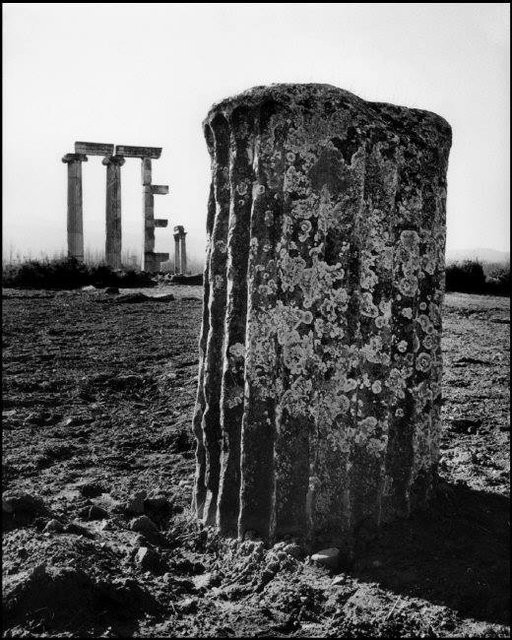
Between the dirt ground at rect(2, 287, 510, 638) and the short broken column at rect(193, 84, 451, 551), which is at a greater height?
the short broken column at rect(193, 84, 451, 551)

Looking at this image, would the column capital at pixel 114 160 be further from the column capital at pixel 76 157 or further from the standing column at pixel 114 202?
the column capital at pixel 76 157

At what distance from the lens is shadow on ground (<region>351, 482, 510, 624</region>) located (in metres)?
2.18

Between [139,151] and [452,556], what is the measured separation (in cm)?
2094

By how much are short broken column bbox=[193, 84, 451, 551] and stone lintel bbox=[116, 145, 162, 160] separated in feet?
65.4

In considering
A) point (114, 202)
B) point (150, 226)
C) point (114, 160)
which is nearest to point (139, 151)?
point (114, 160)

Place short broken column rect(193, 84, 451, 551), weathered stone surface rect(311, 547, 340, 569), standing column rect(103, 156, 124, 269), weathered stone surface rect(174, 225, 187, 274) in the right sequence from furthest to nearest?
weathered stone surface rect(174, 225, 187, 274), standing column rect(103, 156, 124, 269), short broken column rect(193, 84, 451, 551), weathered stone surface rect(311, 547, 340, 569)

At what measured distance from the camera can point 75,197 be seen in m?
→ 22.0

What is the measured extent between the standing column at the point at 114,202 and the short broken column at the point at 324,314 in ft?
64.5

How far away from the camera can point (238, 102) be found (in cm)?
263

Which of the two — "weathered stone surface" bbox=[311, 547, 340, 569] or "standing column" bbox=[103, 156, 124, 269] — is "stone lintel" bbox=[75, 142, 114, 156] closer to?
"standing column" bbox=[103, 156, 124, 269]

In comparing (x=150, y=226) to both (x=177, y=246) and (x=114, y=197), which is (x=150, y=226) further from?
(x=177, y=246)

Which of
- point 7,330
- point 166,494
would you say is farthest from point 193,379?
point 7,330

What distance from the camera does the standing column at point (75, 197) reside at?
2130 centimetres

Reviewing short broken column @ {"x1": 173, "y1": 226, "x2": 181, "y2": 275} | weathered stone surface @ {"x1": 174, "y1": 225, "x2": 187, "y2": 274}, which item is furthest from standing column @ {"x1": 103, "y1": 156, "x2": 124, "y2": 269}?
short broken column @ {"x1": 173, "y1": 226, "x2": 181, "y2": 275}
